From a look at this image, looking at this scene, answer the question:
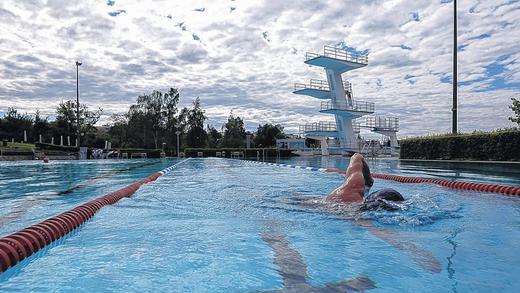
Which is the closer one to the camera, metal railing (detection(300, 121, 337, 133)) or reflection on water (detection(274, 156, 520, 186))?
reflection on water (detection(274, 156, 520, 186))

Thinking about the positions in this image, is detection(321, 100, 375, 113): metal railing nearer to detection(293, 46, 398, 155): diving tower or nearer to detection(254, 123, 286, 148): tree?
detection(293, 46, 398, 155): diving tower

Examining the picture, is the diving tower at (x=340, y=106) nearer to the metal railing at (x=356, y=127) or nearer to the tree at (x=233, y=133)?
the metal railing at (x=356, y=127)

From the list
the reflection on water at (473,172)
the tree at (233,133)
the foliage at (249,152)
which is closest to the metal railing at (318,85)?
the foliage at (249,152)

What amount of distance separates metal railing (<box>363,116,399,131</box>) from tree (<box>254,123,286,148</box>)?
2020 cm

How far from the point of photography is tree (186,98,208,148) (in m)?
46.1

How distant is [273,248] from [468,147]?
1377 centimetres

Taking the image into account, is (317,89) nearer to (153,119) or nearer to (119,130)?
(153,119)

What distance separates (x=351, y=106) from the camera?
2936 centimetres

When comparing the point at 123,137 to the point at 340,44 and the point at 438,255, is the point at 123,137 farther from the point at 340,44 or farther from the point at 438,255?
the point at 438,255

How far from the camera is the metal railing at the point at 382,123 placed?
2992 centimetres

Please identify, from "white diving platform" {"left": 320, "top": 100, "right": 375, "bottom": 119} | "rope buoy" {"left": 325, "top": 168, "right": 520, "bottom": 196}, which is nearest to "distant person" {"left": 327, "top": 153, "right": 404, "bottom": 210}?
"rope buoy" {"left": 325, "top": 168, "right": 520, "bottom": 196}

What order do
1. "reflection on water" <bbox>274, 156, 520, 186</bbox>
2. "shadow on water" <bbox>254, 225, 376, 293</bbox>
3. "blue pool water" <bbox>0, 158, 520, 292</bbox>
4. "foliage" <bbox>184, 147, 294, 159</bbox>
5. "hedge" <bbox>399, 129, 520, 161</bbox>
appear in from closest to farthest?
"shadow on water" <bbox>254, 225, 376, 293</bbox>
"blue pool water" <bbox>0, 158, 520, 292</bbox>
"reflection on water" <bbox>274, 156, 520, 186</bbox>
"hedge" <bbox>399, 129, 520, 161</bbox>
"foliage" <bbox>184, 147, 294, 159</bbox>

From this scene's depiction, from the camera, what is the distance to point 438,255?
10.3ft

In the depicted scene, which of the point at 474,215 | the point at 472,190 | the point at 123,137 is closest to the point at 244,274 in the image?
the point at 474,215
